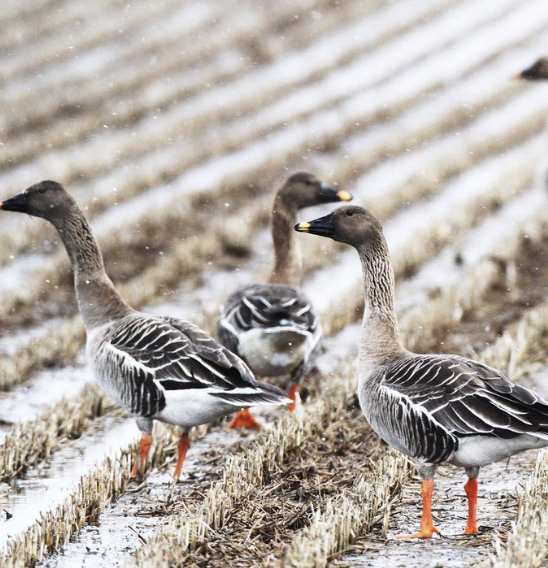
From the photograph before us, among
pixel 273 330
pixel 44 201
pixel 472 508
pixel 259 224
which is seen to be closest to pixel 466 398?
pixel 472 508

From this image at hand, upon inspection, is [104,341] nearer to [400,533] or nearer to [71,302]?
[400,533]

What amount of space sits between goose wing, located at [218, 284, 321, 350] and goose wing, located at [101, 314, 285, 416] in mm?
1083

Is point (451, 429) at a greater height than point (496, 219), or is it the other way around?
point (451, 429)

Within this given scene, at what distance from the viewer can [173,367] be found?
21.9ft

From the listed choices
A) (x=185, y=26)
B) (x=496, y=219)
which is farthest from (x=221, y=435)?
(x=185, y=26)

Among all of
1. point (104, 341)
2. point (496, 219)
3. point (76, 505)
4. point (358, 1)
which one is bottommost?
point (496, 219)

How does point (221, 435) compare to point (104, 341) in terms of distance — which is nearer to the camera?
point (104, 341)

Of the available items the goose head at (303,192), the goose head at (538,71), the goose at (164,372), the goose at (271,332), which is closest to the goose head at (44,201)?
the goose at (164,372)

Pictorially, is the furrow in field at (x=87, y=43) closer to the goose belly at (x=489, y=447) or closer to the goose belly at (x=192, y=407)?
the goose belly at (x=192, y=407)

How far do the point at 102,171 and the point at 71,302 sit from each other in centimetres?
625

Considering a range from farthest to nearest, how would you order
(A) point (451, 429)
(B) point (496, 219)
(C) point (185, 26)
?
(C) point (185, 26) → (B) point (496, 219) → (A) point (451, 429)

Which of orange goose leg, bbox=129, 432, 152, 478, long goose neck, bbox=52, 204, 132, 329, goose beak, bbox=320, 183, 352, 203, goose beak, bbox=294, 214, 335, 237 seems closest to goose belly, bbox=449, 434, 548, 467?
goose beak, bbox=294, 214, 335, 237

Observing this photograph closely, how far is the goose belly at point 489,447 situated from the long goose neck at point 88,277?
10.3ft

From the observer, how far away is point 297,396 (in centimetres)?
847
